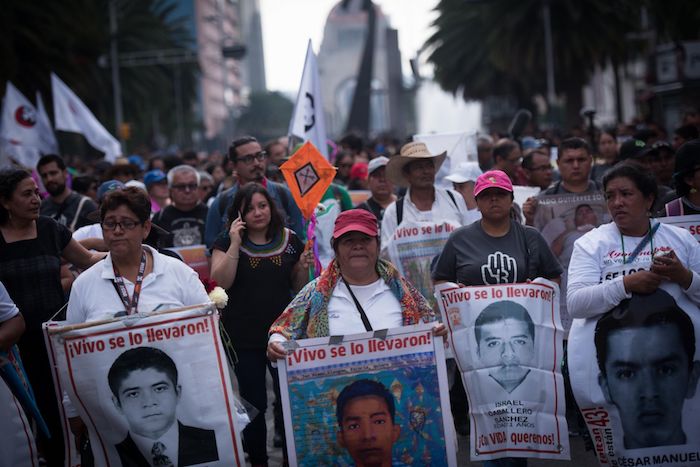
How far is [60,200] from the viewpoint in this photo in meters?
8.71

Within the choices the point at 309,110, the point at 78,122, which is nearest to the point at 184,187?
the point at 309,110

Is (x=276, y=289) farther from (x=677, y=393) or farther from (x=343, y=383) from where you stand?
(x=677, y=393)

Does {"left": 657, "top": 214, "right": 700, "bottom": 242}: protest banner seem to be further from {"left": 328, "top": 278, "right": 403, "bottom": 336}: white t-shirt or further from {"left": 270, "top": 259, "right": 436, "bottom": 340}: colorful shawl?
{"left": 328, "top": 278, "right": 403, "bottom": 336}: white t-shirt

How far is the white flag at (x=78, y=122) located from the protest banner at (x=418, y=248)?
1027 cm

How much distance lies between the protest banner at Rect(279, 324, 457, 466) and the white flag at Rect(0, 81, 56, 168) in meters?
11.6

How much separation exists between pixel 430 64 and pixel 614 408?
3804cm

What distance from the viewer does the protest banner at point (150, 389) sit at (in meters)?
4.76

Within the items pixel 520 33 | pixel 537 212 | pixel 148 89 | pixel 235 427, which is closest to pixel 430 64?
pixel 520 33

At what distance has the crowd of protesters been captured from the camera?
5012 mm

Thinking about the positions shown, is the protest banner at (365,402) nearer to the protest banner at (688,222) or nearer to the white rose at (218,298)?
the white rose at (218,298)

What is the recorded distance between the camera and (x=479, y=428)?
548 centimetres

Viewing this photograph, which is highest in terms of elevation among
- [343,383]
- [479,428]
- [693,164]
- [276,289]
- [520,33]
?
[520,33]

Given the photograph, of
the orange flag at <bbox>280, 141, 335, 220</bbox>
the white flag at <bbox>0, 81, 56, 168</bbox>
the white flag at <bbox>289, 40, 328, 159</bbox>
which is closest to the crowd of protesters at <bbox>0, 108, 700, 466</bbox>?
the orange flag at <bbox>280, 141, 335, 220</bbox>

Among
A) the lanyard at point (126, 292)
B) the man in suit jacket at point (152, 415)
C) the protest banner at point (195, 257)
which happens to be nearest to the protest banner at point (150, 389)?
the man in suit jacket at point (152, 415)
